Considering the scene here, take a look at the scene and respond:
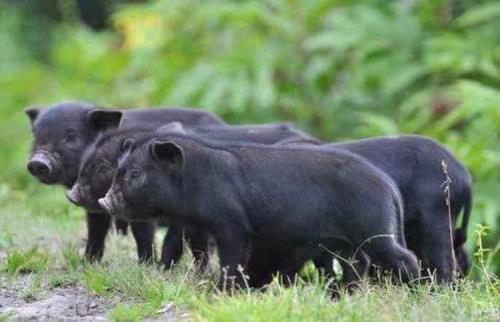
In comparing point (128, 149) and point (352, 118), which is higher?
point (128, 149)

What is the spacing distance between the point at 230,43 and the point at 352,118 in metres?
2.34

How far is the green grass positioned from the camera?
7.27 metres

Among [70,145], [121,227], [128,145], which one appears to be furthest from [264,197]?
[121,227]

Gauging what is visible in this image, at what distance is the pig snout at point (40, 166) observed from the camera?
32.0 feet

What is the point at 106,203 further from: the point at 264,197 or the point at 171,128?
the point at 171,128

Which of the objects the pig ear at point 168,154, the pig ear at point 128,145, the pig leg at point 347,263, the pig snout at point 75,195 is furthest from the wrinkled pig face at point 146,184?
the pig leg at point 347,263

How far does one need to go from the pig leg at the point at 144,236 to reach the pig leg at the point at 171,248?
7.9 inches

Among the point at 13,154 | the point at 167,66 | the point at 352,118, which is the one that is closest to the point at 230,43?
the point at 167,66

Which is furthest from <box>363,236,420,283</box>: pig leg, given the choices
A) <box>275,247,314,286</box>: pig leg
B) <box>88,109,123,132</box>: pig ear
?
<box>88,109,123,132</box>: pig ear

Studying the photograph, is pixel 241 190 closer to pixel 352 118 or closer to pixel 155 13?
pixel 352 118

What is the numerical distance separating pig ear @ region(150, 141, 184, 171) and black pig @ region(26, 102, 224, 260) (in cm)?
122

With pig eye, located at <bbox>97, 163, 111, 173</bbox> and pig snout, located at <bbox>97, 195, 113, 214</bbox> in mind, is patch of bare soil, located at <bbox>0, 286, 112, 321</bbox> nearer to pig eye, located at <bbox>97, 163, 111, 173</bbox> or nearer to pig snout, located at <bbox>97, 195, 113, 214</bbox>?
pig snout, located at <bbox>97, 195, 113, 214</bbox>

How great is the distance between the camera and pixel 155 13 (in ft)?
61.1

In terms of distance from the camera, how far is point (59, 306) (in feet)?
27.2
